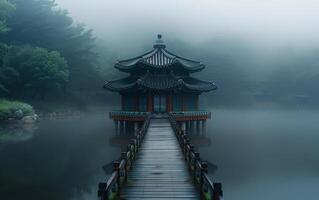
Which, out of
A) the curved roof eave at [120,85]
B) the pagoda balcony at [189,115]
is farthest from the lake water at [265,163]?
the curved roof eave at [120,85]

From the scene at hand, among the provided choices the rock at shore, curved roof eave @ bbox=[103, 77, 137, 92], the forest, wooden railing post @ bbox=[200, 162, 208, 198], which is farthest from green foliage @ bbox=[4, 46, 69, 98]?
wooden railing post @ bbox=[200, 162, 208, 198]

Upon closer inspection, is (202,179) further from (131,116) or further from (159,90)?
(159,90)

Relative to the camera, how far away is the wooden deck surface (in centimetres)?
1143

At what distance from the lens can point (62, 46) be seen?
66.3 m

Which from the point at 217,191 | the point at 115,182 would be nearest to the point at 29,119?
the point at 115,182

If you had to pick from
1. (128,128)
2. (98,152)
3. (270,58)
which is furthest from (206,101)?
(98,152)

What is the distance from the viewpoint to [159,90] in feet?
121

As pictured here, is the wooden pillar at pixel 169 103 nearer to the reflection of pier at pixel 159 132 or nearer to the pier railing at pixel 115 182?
the reflection of pier at pixel 159 132

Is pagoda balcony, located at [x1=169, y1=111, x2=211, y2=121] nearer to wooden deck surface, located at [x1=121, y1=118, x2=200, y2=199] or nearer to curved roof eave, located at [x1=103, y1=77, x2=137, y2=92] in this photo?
curved roof eave, located at [x1=103, y1=77, x2=137, y2=92]

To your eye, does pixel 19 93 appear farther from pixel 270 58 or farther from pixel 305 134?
pixel 270 58

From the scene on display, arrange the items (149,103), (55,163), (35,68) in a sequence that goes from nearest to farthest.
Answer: (55,163) → (149,103) → (35,68)

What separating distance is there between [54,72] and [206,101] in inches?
1727

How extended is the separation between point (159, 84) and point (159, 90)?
2.49 ft

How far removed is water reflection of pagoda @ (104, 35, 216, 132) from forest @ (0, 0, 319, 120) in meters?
16.6
